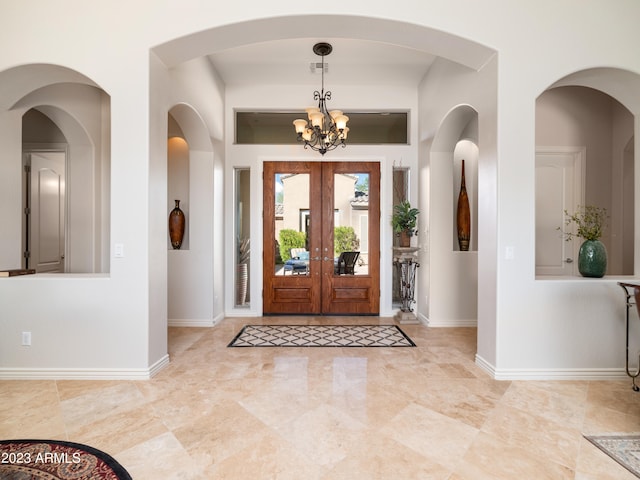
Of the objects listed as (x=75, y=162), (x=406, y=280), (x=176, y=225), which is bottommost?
(x=406, y=280)

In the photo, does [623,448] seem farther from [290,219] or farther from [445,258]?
[290,219]

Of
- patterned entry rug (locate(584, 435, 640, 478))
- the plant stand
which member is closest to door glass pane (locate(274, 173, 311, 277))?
the plant stand

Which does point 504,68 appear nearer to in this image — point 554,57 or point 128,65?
point 554,57

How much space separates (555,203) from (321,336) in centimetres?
373

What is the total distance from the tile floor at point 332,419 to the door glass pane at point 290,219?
212cm

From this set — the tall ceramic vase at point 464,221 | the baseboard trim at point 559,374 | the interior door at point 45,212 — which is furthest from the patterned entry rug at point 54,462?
the tall ceramic vase at point 464,221

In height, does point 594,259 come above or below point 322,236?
below

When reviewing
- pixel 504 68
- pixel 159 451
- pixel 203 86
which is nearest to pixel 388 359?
pixel 159 451

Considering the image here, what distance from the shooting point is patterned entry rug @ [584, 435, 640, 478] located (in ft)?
6.35

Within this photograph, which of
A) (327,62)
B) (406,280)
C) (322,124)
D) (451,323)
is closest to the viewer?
(322,124)

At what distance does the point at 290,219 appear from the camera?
551 centimetres

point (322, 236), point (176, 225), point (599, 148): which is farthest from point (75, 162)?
point (599, 148)

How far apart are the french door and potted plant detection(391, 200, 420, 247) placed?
50 centimetres

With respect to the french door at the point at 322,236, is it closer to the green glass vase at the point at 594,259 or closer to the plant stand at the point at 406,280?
the plant stand at the point at 406,280
